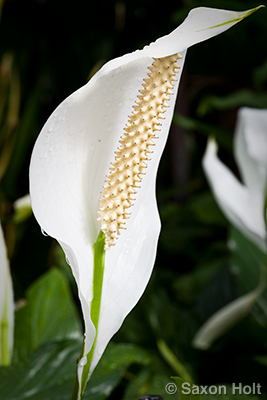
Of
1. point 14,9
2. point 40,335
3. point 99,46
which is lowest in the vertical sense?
point 40,335

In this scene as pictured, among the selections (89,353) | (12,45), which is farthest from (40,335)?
(12,45)

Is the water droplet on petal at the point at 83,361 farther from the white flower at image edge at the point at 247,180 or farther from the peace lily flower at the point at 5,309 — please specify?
the white flower at image edge at the point at 247,180

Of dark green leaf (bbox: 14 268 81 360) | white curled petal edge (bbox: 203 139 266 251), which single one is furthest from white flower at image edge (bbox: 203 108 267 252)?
dark green leaf (bbox: 14 268 81 360)

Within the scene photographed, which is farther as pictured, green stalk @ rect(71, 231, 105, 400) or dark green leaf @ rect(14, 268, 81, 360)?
dark green leaf @ rect(14, 268, 81, 360)

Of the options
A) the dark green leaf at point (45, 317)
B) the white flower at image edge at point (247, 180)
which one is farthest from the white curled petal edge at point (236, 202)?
the dark green leaf at point (45, 317)

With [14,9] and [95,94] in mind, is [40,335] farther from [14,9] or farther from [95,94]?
[14,9]

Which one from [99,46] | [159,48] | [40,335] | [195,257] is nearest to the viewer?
[159,48]

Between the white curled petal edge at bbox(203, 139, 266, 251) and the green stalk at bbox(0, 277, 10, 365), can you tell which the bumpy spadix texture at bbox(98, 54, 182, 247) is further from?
the white curled petal edge at bbox(203, 139, 266, 251)
